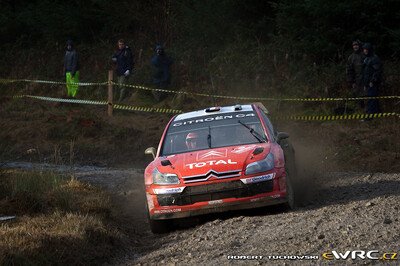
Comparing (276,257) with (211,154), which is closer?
(276,257)

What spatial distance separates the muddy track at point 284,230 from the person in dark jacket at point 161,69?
1300 centimetres

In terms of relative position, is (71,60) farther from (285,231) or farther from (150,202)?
(285,231)

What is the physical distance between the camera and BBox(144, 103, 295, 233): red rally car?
11.9 metres

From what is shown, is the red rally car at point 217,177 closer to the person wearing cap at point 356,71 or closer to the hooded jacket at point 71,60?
the person wearing cap at point 356,71

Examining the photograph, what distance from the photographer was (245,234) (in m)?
10.5

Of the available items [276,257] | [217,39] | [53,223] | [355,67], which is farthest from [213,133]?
[217,39]

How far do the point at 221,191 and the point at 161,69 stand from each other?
1664 centimetres

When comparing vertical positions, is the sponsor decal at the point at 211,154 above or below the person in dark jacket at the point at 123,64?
above

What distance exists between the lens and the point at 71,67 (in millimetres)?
29484

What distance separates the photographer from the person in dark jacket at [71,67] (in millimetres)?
29219

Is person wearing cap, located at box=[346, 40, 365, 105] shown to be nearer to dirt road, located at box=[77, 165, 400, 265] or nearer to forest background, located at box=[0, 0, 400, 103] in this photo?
forest background, located at box=[0, 0, 400, 103]

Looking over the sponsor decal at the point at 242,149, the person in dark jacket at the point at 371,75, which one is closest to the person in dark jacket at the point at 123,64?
the person in dark jacket at the point at 371,75

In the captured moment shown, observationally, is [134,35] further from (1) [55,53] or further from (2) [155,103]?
(2) [155,103]

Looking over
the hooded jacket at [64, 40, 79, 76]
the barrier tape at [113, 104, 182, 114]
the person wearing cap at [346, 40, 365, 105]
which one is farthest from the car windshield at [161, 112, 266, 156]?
the hooded jacket at [64, 40, 79, 76]
